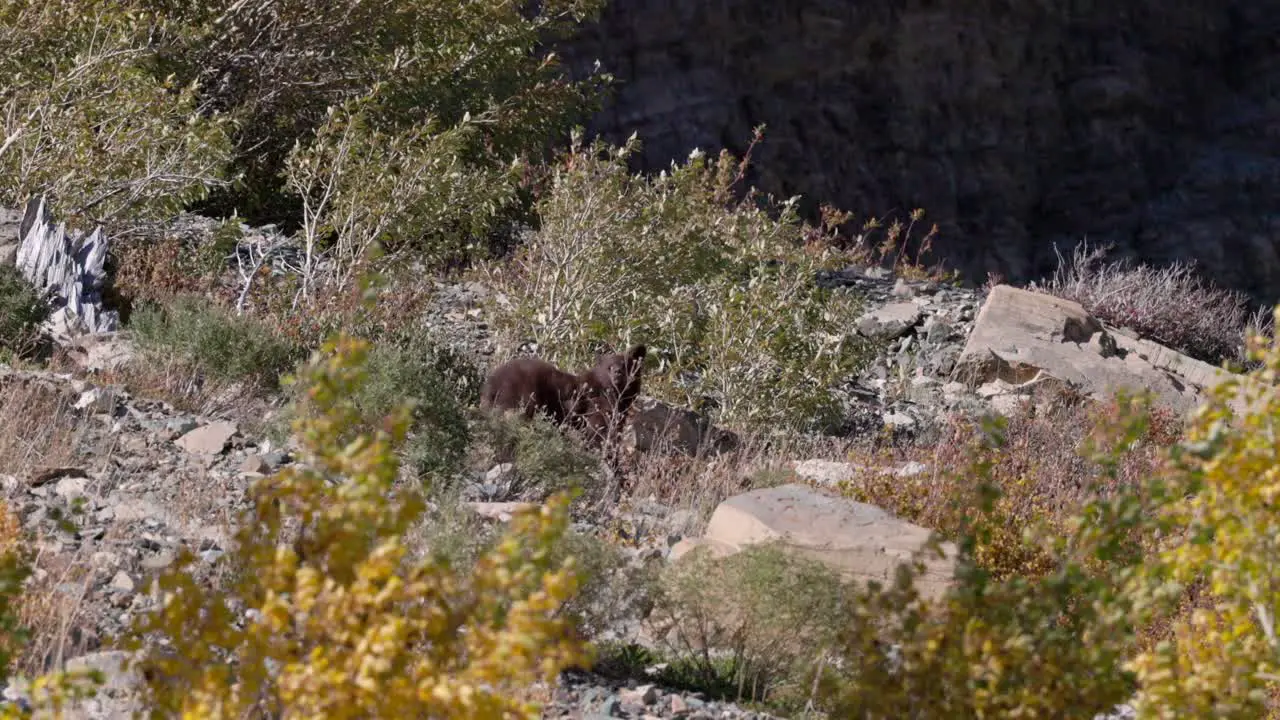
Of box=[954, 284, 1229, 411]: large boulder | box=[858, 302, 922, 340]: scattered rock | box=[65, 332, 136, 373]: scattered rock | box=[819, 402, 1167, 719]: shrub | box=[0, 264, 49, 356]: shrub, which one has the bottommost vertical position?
box=[858, 302, 922, 340]: scattered rock

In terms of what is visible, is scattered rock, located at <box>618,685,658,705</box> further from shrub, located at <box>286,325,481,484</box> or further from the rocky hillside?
shrub, located at <box>286,325,481,484</box>

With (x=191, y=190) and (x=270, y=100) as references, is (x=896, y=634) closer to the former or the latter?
(x=191, y=190)

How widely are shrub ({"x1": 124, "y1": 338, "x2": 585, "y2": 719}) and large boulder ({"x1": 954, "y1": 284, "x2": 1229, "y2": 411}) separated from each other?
28.8 ft

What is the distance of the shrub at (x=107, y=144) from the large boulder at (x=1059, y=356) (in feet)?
20.0

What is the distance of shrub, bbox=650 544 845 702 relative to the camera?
4723 mm

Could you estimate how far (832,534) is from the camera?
5406 mm

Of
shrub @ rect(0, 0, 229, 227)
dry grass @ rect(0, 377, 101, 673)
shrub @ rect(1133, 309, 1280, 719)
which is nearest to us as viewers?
shrub @ rect(1133, 309, 1280, 719)

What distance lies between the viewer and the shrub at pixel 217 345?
7.93 m

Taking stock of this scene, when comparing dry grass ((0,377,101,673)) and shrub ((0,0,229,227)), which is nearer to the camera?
dry grass ((0,377,101,673))

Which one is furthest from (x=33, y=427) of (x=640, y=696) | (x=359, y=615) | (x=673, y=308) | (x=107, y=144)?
(x=673, y=308)

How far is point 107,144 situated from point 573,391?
417 cm

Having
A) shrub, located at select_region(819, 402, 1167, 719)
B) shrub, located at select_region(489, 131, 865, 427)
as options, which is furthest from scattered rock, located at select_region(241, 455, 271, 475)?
shrub, located at select_region(819, 402, 1167, 719)

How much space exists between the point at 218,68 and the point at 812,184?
14020mm

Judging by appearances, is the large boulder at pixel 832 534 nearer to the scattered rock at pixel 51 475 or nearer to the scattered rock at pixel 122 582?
the scattered rock at pixel 122 582
